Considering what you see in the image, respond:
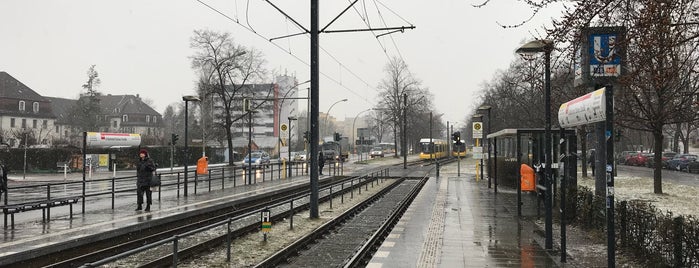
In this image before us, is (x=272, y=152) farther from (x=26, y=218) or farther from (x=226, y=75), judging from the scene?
(x=26, y=218)

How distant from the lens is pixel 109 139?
33469 millimetres

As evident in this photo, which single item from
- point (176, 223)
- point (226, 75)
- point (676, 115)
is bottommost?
point (176, 223)

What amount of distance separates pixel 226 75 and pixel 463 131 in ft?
325

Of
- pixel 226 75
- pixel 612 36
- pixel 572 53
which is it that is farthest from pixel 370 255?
pixel 226 75

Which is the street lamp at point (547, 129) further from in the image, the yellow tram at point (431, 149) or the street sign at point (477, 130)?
the yellow tram at point (431, 149)

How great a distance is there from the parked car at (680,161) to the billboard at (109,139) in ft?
136

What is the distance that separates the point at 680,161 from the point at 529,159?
31.8m

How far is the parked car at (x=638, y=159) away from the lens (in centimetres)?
5062

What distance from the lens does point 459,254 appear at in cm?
930

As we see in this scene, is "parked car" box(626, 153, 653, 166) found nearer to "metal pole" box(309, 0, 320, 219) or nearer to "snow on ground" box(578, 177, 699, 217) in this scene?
"snow on ground" box(578, 177, 699, 217)

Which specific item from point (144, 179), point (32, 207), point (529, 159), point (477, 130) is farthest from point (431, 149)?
point (32, 207)

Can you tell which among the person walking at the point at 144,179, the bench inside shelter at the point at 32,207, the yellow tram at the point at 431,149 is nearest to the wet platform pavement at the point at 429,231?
the bench inside shelter at the point at 32,207

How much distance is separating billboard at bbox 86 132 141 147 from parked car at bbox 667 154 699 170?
41586mm

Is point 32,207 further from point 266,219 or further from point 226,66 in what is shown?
point 226,66
